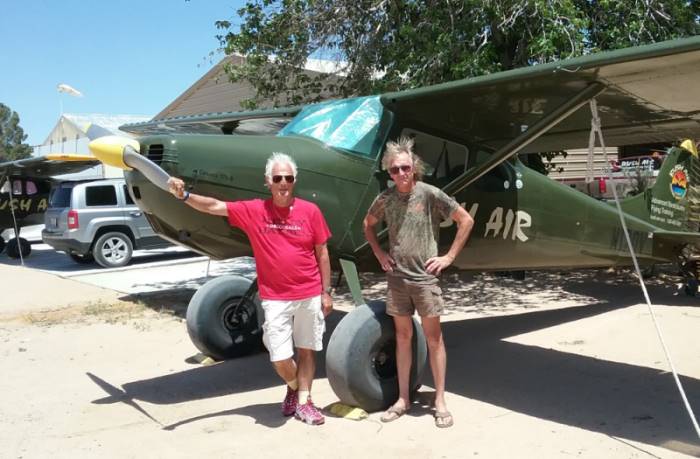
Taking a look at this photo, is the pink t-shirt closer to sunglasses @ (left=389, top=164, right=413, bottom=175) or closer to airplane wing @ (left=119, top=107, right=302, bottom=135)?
sunglasses @ (left=389, top=164, right=413, bottom=175)

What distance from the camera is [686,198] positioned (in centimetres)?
865

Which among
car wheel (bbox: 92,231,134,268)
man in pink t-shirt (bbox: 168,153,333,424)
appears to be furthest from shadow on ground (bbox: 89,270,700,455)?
car wheel (bbox: 92,231,134,268)

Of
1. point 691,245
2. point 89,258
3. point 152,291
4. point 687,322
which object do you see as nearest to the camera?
point 687,322

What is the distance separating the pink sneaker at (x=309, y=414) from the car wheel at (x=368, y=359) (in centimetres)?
21

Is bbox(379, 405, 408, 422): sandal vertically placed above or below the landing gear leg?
below

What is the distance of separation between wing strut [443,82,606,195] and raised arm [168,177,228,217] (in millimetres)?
1965

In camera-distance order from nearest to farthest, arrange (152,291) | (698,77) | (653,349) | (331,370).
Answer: (698,77)
(331,370)
(653,349)
(152,291)

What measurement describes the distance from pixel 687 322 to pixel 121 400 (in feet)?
19.6

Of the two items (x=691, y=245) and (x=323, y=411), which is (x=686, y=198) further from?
(x=323, y=411)

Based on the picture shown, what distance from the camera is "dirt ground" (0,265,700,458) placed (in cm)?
412

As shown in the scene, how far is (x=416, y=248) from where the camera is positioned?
4344 millimetres

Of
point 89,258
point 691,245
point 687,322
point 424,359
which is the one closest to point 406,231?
point 424,359

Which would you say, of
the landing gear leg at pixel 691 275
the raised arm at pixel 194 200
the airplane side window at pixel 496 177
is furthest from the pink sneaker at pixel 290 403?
the landing gear leg at pixel 691 275

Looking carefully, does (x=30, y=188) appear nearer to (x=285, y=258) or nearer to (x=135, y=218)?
(x=135, y=218)
